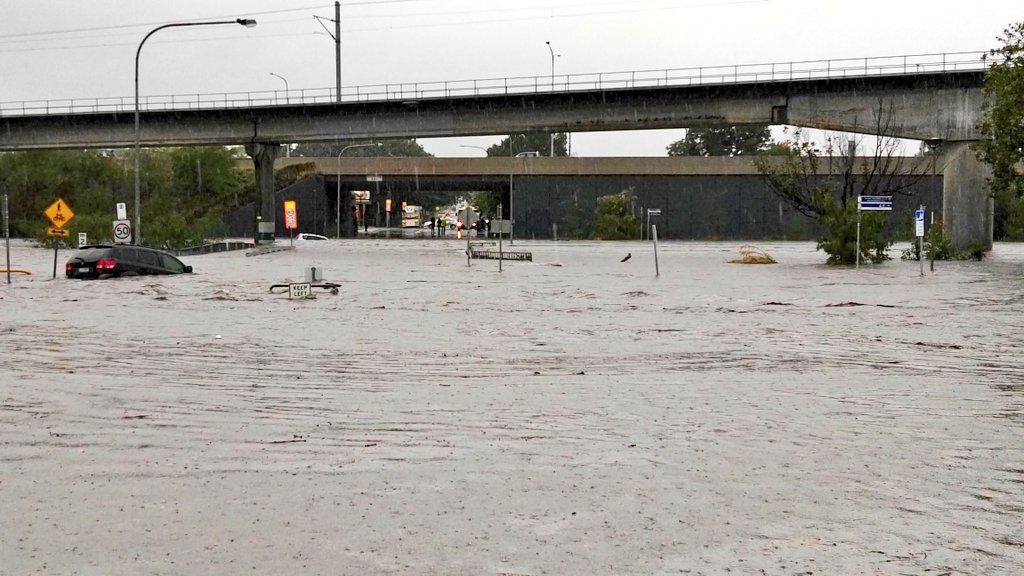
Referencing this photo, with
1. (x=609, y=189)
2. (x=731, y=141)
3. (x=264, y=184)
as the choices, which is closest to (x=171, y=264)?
(x=264, y=184)

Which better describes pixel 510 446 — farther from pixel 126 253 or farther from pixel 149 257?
pixel 149 257

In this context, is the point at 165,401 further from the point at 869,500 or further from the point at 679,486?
the point at 869,500

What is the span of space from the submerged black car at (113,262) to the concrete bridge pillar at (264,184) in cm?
3250

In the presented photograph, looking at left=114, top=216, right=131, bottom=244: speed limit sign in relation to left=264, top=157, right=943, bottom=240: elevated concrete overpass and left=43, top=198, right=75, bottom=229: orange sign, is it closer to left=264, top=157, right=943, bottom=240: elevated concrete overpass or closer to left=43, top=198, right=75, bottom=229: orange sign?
left=43, top=198, right=75, bottom=229: orange sign

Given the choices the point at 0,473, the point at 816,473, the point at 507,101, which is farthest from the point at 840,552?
the point at 507,101

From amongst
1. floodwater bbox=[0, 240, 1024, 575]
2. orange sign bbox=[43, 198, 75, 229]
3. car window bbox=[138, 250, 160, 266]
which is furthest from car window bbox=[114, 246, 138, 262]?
floodwater bbox=[0, 240, 1024, 575]

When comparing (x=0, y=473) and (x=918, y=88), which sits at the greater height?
(x=918, y=88)

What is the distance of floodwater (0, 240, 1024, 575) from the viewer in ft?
20.8

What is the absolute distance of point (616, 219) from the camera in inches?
3344

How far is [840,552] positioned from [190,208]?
99843mm

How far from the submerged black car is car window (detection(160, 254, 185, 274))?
99 mm

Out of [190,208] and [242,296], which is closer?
[242,296]

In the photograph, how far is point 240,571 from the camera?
5918 millimetres

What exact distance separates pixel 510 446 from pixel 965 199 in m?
48.1
